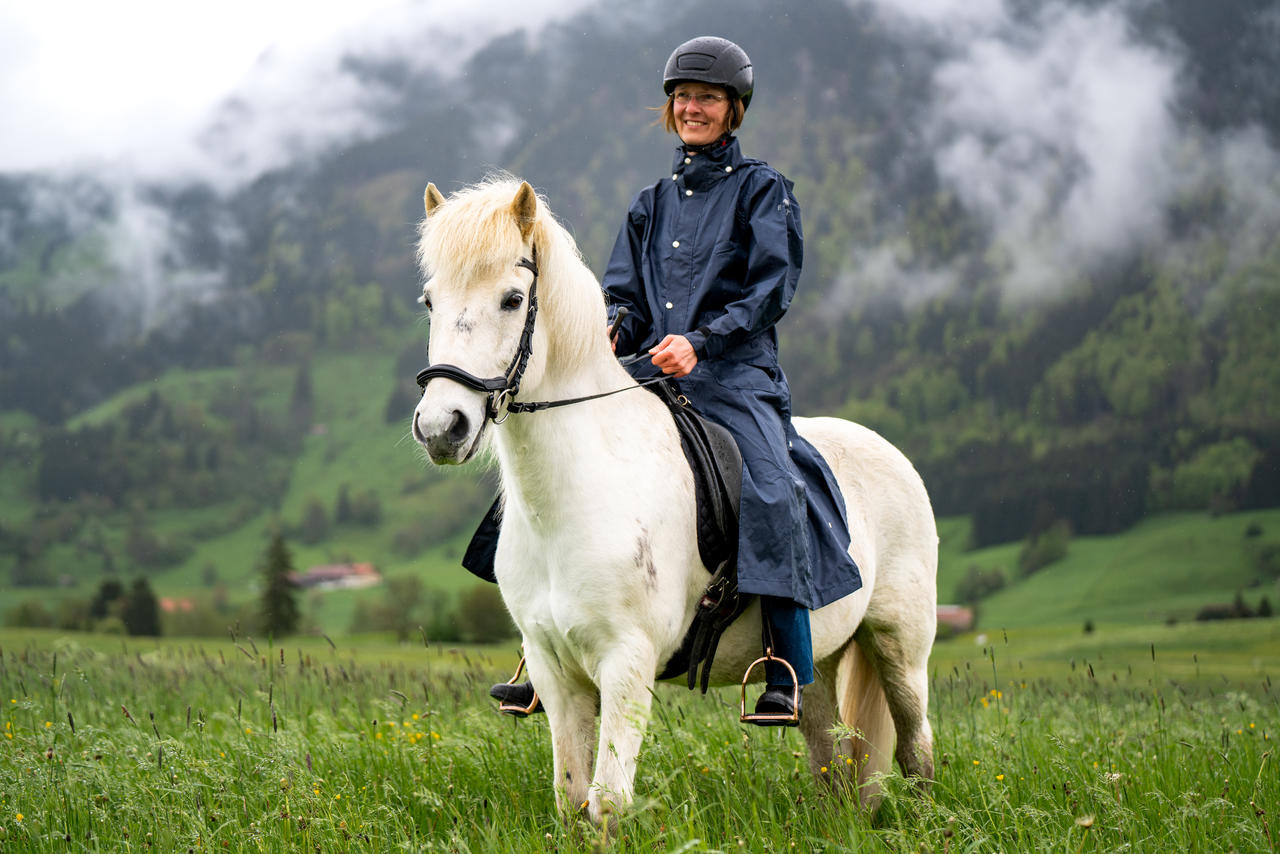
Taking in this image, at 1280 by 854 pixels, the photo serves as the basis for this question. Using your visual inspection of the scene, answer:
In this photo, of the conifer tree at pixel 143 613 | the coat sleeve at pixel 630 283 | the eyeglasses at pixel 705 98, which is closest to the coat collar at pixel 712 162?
the eyeglasses at pixel 705 98

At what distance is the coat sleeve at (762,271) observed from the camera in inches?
192

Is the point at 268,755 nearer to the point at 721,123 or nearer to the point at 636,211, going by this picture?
the point at 636,211

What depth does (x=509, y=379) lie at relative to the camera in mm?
4082

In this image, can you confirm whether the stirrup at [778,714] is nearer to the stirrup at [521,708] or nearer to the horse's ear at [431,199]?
the stirrup at [521,708]

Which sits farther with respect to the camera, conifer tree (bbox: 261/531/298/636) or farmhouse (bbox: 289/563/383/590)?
farmhouse (bbox: 289/563/383/590)

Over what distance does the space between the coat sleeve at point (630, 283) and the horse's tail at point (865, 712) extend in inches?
90.8

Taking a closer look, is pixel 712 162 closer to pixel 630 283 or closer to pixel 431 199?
pixel 630 283

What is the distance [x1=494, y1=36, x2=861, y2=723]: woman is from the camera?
4.82 metres

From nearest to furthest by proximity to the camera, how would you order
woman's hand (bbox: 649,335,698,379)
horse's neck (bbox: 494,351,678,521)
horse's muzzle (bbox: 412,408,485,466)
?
horse's muzzle (bbox: 412,408,485,466) < horse's neck (bbox: 494,351,678,521) < woman's hand (bbox: 649,335,698,379)

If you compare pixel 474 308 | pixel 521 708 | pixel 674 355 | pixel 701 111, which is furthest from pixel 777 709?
pixel 701 111

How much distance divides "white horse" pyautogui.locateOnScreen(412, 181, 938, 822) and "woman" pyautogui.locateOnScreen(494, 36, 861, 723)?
0.34m

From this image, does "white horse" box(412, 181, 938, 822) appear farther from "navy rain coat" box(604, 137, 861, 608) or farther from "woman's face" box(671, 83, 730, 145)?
"woman's face" box(671, 83, 730, 145)

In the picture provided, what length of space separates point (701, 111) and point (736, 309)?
1105mm

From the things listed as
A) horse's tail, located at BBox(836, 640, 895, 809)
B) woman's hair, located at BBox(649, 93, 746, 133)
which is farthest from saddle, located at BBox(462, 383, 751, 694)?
woman's hair, located at BBox(649, 93, 746, 133)
